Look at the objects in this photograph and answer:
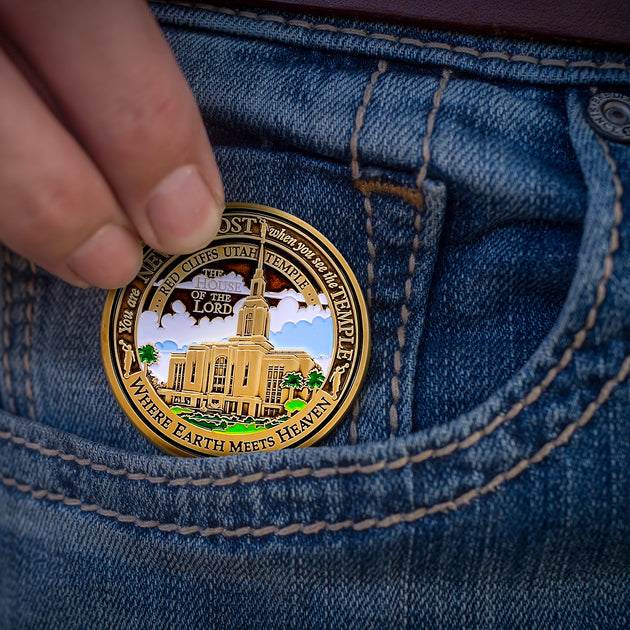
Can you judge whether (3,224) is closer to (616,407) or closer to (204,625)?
(204,625)

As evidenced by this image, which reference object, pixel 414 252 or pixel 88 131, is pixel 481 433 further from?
pixel 88 131

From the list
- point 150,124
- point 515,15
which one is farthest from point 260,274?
point 515,15

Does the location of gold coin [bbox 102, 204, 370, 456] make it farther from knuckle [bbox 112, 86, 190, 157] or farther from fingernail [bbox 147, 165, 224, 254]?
knuckle [bbox 112, 86, 190, 157]

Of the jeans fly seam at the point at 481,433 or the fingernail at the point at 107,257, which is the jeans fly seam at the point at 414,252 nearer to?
the jeans fly seam at the point at 481,433

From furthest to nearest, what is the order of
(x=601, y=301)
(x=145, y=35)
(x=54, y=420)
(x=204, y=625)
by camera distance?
(x=54, y=420)
(x=204, y=625)
(x=601, y=301)
(x=145, y=35)


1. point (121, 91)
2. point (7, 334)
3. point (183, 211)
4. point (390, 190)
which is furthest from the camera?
point (7, 334)

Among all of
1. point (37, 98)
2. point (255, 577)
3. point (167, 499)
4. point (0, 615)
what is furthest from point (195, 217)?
point (0, 615)

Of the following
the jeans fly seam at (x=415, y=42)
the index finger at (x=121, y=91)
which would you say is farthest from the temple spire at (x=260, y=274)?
the jeans fly seam at (x=415, y=42)
